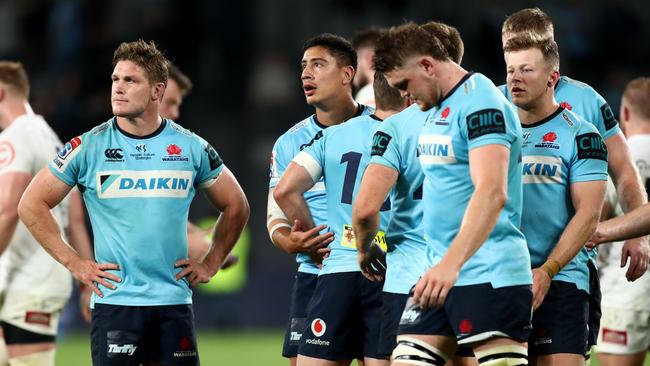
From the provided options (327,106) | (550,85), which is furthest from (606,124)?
(327,106)

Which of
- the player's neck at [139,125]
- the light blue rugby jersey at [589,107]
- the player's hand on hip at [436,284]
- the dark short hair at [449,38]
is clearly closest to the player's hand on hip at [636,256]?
the light blue rugby jersey at [589,107]

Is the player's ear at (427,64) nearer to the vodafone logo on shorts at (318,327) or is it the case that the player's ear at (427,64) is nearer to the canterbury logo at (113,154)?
the vodafone logo on shorts at (318,327)

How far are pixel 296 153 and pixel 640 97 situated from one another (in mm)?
2799

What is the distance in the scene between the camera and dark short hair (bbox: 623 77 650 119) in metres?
8.58

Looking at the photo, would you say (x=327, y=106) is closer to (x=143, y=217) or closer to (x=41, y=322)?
(x=143, y=217)

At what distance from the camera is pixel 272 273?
16.1 meters

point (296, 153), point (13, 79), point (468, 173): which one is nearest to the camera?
point (468, 173)

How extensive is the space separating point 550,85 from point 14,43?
13.5 metres

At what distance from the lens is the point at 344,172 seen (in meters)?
6.90

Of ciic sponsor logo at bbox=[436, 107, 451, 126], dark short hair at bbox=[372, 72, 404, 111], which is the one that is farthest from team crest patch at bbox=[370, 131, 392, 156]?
dark short hair at bbox=[372, 72, 404, 111]

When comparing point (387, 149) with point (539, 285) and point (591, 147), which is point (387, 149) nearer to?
point (539, 285)

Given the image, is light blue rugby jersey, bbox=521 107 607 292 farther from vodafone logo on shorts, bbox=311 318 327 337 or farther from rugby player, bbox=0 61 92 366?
rugby player, bbox=0 61 92 366

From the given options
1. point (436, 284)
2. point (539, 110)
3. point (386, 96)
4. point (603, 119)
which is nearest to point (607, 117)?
point (603, 119)

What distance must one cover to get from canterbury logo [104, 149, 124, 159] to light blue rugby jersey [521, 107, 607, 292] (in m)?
2.34
